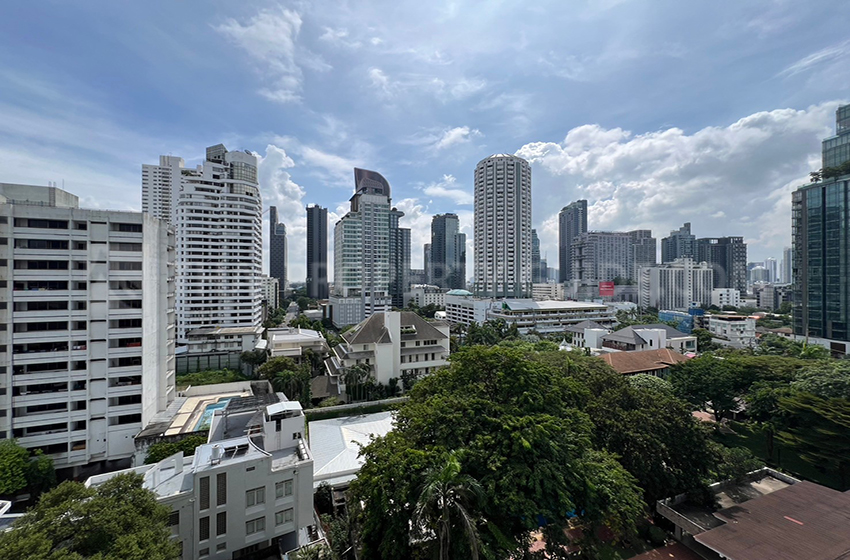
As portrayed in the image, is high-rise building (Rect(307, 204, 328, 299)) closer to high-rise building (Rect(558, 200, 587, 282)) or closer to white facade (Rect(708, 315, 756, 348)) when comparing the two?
high-rise building (Rect(558, 200, 587, 282))

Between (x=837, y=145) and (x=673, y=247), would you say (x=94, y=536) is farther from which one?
(x=673, y=247)

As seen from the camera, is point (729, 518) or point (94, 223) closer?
point (729, 518)

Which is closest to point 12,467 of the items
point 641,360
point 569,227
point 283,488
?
point 283,488

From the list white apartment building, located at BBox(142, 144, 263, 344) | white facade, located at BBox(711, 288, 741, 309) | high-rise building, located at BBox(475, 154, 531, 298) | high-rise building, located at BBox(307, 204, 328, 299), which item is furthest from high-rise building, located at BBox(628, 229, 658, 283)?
white apartment building, located at BBox(142, 144, 263, 344)

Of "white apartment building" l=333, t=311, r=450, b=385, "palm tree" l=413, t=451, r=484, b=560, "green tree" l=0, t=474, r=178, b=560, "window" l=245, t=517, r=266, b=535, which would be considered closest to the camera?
"green tree" l=0, t=474, r=178, b=560

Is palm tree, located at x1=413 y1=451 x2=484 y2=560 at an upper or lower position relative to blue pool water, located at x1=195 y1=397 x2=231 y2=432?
upper

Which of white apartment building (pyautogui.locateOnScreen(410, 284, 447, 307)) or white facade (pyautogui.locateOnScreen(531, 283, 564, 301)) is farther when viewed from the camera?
white facade (pyautogui.locateOnScreen(531, 283, 564, 301))

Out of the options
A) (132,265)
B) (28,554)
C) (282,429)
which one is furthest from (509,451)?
(132,265)

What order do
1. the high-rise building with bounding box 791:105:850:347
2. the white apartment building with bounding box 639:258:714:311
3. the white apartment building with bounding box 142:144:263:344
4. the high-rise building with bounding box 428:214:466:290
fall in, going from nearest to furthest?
the high-rise building with bounding box 791:105:850:347 < the white apartment building with bounding box 142:144:263:344 < the white apartment building with bounding box 639:258:714:311 < the high-rise building with bounding box 428:214:466:290
